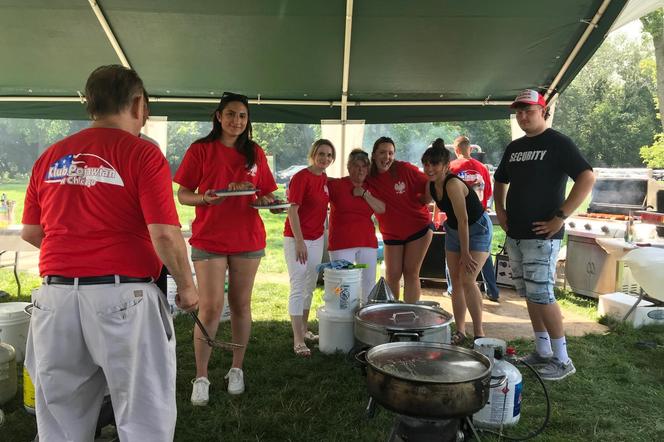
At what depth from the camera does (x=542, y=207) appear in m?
3.21

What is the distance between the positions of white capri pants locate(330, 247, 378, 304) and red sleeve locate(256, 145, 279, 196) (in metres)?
1.06

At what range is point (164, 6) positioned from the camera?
4.44 meters

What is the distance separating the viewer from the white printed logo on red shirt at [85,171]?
152 cm

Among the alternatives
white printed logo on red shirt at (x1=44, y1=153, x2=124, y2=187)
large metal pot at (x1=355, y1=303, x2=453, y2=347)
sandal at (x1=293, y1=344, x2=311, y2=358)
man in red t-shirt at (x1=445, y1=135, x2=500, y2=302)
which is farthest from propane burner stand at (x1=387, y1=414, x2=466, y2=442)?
man in red t-shirt at (x1=445, y1=135, x2=500, y2=302)

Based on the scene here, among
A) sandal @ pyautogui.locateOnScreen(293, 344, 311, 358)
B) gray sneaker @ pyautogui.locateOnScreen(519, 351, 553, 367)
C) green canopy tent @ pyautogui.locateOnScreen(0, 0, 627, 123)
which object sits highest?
green canopy tent @ pyautogui.locateOnScreen(0, 0, 627, 123)

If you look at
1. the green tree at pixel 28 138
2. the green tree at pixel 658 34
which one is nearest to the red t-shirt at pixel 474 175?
the green tree at pixel 28 138

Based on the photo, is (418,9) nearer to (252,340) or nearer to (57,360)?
(252,340)

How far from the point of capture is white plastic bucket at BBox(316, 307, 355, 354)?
364cm

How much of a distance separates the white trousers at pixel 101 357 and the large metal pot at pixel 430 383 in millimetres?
793

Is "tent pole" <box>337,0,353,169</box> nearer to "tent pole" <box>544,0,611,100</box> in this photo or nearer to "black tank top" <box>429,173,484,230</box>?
"black tank top" <box>429,173,484,230</box>

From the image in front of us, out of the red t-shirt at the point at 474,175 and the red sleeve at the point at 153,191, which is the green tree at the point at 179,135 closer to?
the red t-shirt at the point at 474,175

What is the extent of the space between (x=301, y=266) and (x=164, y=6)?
2.85 metres

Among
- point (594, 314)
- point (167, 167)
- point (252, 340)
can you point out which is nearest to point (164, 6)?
point (252, 340)

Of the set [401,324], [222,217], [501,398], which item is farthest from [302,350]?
[501,398]
